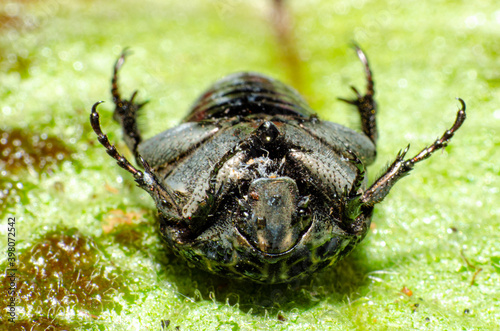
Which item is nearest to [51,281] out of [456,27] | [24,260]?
[24,260]

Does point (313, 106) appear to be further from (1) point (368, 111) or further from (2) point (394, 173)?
(2) point (394, 173)

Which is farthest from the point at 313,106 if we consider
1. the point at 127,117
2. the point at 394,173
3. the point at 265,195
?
the point at 265,195

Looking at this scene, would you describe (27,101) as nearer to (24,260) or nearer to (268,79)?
(24,260)

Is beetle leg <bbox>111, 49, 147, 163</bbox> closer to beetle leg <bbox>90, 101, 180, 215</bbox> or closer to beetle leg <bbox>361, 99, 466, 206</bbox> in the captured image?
beetle leg <bbox>90, 101, 180, 215</bbox>

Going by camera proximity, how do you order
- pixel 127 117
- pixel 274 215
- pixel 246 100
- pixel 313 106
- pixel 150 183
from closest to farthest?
1. pixel 274 215
2. pixel 150 183
3. pixel 246 100
4. pixel 127 117
5. pixel 313 106

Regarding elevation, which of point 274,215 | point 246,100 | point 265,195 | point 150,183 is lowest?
point 274,215

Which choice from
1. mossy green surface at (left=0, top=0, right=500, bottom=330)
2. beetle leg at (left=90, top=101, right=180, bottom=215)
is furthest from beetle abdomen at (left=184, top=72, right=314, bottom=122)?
beetle leg at (left=90, top=101, right=180, bottom=215)
